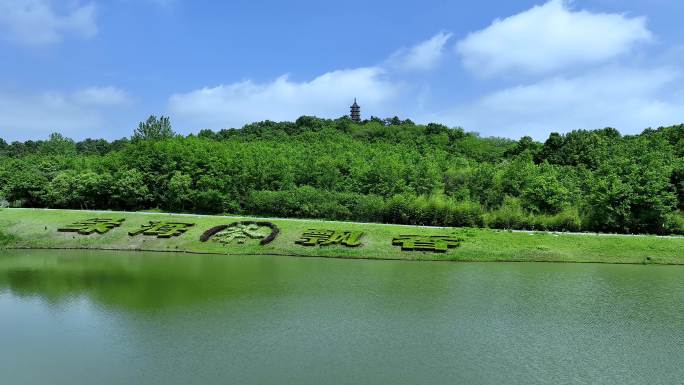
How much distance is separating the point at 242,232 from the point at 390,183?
16938 millimetres

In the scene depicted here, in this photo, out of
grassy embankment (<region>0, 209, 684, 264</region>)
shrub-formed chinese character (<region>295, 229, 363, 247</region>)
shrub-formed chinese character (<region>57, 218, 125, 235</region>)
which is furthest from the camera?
shrub-formed chinese character (<region>57, 218, 125, 235</region>)

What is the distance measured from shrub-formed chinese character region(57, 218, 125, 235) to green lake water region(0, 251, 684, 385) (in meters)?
12.2

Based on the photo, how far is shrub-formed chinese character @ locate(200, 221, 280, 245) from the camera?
4344 centimetres

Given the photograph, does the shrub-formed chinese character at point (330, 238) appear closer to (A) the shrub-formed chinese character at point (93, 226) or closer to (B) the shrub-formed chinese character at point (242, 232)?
(B) the shrub-formed chinese character at point (242, 232)

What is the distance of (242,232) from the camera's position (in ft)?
147

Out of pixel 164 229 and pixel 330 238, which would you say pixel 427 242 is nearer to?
pixel 330 238

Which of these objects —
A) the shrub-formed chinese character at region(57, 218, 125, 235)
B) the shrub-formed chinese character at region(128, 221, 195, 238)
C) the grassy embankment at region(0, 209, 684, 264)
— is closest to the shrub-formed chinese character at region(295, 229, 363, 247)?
the grassy embankment at region(0, 209, 684, 264)

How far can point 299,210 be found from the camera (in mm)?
52438

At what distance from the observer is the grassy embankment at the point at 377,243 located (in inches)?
1515

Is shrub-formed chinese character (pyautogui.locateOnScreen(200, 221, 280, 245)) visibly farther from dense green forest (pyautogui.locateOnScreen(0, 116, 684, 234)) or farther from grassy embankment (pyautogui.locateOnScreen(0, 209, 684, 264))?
dense green forest (pyautogui.locateOnScreen(0, 116, 684, 234))

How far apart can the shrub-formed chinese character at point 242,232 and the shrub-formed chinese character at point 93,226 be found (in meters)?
9.40

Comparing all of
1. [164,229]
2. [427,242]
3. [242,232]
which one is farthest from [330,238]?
[164,229]

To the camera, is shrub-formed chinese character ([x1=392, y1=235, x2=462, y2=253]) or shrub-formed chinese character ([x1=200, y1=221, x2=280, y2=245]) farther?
shrub-formed chinese character ([x1=200, y1=221, x2=280, y2=245])

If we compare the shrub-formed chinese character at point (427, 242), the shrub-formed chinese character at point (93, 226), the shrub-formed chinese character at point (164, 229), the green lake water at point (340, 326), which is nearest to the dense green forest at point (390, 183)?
the shrub-formed chinese character at point (427, 242)
